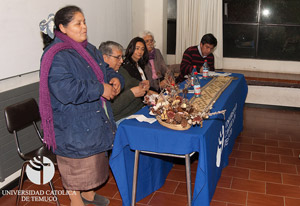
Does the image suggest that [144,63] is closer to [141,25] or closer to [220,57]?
[141,25]

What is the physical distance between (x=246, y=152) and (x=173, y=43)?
122 inches

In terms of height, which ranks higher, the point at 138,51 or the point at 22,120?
the point at 138,51

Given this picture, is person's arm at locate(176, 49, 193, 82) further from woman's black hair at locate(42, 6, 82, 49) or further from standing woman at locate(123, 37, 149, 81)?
woman's black hair at locate(42, 6, 82, 49)

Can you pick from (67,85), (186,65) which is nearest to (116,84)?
(67,85)

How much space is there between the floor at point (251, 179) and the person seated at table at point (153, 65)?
1045mm

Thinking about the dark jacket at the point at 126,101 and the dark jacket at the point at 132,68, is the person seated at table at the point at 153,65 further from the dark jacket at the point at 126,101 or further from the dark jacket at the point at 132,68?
the dark jacket at the point at 126,101

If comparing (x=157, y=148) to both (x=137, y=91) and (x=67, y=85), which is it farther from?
(x=67, y=85)

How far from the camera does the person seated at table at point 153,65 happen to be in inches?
159

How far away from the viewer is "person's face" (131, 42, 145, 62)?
11.6 feet

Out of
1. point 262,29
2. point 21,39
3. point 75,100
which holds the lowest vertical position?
point 75,100

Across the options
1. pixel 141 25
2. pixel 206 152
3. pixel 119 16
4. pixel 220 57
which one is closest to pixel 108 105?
pixel 206 152

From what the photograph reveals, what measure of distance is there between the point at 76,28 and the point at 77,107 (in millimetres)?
537

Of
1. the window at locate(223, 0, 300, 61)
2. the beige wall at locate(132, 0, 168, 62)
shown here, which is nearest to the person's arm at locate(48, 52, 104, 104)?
the beige wall at locate(132, 0, 168, 62)

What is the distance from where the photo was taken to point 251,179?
11.0ft
